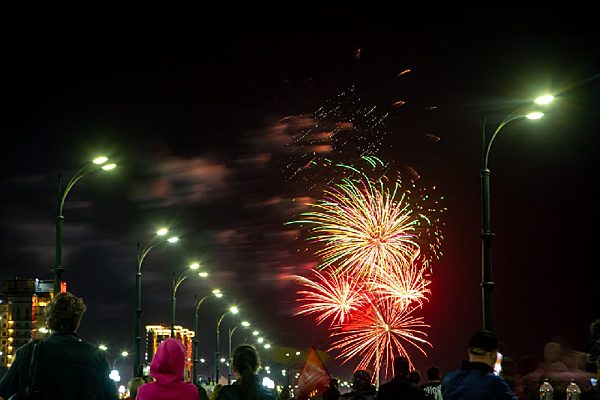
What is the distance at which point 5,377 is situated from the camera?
24.2 ft

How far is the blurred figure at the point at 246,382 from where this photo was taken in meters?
9.06

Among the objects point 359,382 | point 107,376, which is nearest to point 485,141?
point 359,382

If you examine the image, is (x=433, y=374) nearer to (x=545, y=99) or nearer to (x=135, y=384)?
(x=135, y=384)

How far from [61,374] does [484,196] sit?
1482 centimetres

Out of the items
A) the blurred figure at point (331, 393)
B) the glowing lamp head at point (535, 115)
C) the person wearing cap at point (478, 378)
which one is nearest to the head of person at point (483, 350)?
the person wearing cap at point (478, 378)

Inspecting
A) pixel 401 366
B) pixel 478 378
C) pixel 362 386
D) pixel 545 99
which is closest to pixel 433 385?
pixel 362 386

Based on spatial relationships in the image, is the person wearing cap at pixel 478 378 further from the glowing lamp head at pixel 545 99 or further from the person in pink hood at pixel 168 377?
the glowing lamp head at pixel 545 99

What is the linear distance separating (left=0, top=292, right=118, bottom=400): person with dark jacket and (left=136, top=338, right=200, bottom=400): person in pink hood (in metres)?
0.75

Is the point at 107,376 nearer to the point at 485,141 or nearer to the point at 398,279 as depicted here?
the point at 485,141

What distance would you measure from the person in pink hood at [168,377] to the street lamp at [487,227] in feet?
39.0

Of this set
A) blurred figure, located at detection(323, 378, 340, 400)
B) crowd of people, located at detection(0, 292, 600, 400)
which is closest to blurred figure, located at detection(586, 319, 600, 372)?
crowd of people, located at detection(0, 292, 600, 400)

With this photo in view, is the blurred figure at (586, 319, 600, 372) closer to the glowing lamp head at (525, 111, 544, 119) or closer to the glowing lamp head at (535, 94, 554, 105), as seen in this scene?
the glowing lamp head at (535, 94, 554, 105)

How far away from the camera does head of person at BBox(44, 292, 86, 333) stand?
772cm

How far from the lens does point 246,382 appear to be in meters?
9.15
